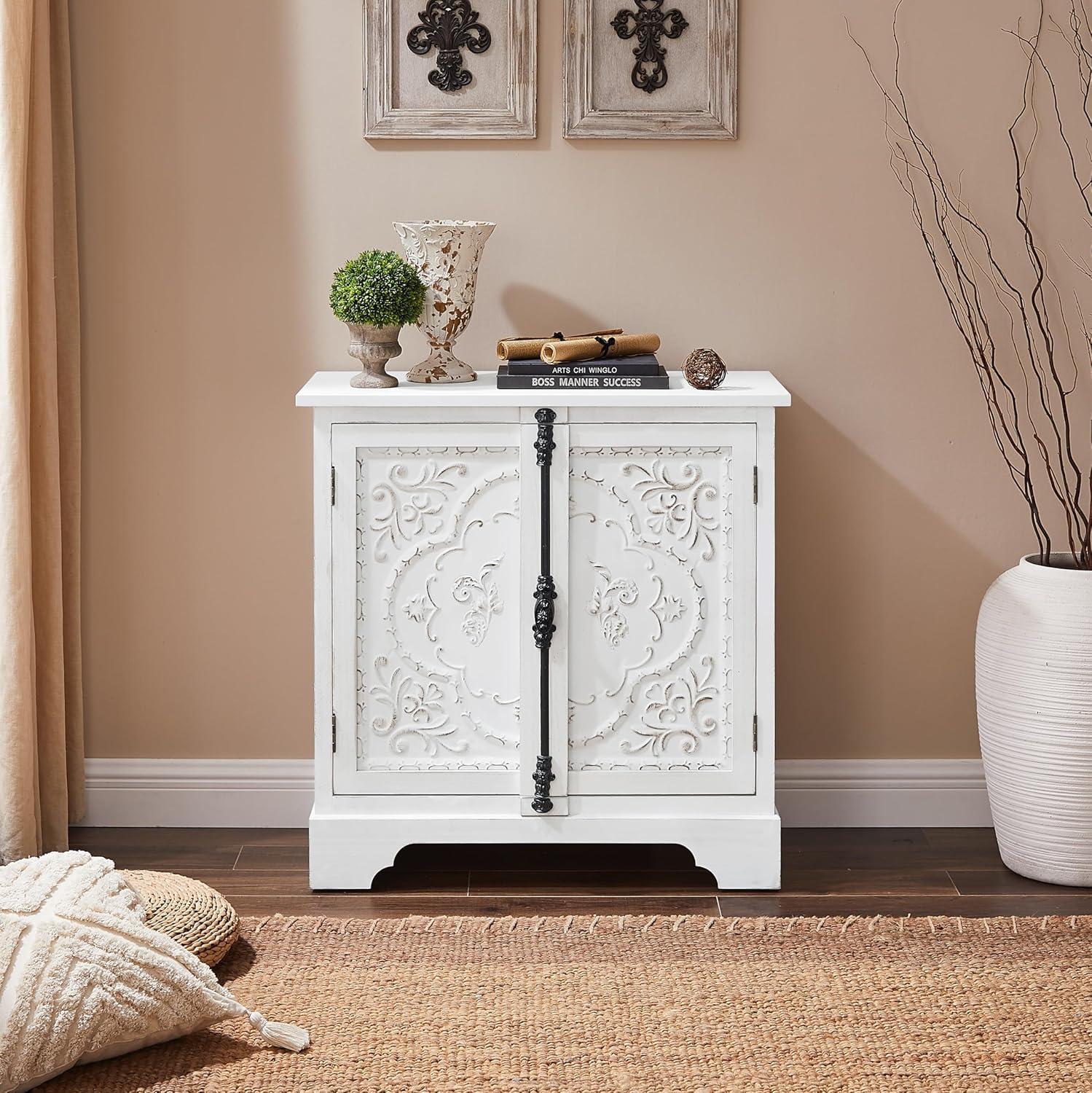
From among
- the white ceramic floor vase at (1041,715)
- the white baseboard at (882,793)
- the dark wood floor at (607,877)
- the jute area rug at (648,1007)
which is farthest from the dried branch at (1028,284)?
the jute area rug at (648,1007)

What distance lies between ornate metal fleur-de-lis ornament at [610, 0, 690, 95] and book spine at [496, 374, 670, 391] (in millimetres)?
636

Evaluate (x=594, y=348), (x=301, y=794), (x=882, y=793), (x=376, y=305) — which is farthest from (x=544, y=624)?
(x=882, y=793)

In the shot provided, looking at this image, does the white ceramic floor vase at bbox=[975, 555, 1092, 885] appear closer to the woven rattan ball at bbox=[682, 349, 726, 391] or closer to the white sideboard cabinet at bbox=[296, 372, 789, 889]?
the white sideboard cabinet at bbox=[296, 372, 789, 889]

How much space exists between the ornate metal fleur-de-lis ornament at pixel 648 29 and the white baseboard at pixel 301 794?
143cm

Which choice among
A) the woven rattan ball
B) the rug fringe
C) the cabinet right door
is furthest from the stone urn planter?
the rug fringe

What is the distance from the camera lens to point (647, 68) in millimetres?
2561

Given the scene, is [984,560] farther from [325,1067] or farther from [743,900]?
[325,1067]

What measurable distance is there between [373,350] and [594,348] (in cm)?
41

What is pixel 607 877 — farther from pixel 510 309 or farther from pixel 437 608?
pixel 510 309

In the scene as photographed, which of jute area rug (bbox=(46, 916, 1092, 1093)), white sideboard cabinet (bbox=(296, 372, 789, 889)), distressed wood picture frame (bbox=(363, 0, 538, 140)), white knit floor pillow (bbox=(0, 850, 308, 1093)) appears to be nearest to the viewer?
white knit floor pillow (bbox=(0, 850, 308, 1093))

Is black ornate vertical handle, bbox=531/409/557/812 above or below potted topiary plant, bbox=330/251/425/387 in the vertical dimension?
below

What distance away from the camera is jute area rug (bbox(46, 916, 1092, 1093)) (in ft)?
5.86

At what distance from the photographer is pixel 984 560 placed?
2705 millimetres

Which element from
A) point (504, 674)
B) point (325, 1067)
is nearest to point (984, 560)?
point (504, 674)
